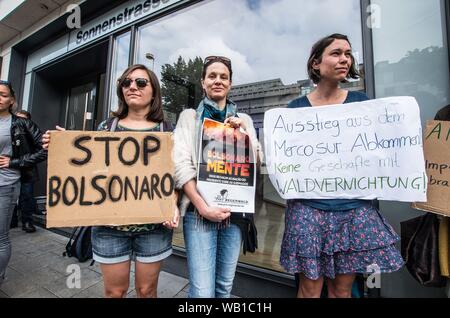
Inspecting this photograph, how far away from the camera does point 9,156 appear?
7.29 ft

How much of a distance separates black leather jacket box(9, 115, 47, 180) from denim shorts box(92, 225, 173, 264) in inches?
53.9

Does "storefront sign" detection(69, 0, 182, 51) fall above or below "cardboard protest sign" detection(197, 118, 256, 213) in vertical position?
above

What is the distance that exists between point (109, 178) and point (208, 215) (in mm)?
574

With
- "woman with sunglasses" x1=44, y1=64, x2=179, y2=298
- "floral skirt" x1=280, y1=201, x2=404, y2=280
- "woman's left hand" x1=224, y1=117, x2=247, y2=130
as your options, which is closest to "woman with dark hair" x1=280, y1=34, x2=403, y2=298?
"floral skirt" x1=280, y1=201, x2=404, y2=280

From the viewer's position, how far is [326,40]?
4.67ft

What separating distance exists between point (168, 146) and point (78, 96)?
17.8 ft

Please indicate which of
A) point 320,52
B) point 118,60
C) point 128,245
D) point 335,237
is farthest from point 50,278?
point 320,52

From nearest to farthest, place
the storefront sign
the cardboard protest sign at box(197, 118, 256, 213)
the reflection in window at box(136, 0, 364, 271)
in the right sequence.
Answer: the cardboard protest sign at box(197, 118, 256, 213) < the reflection in window at box(136, 0, 364, 271) < the storefront sign

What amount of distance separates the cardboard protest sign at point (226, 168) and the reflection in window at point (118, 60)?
321 centimetres

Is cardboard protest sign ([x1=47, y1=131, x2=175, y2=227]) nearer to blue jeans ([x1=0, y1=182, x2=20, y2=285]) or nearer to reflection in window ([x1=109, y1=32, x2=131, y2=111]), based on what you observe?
blue jeans ([x1=0, y1=182, x2=20, y2=285])

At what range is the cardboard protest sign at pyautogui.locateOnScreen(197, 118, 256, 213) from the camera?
1.34 m

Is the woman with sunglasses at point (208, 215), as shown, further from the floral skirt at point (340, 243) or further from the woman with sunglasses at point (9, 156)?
the woman with sunglasses at point (9, 156)

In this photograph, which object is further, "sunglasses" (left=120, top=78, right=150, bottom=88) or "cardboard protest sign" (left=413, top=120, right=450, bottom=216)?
"sunglasses" (left=120, top=78, right=150, bottom=88)
